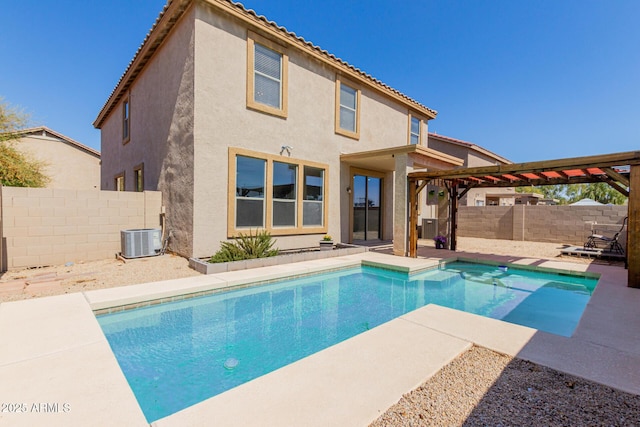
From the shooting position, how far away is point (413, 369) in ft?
10.2

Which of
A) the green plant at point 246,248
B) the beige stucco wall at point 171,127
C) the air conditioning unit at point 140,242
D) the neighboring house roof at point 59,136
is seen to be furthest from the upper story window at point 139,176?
the neighboring house roof at point 59,136

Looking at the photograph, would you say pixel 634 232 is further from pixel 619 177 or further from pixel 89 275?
pixel 89 275

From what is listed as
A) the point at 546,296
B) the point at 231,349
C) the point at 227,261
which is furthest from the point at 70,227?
the point at 546,296

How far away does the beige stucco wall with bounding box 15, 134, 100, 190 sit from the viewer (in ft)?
67.2

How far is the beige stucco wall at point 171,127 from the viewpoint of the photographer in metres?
8.64

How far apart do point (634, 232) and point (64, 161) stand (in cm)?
3107

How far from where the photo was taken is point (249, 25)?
9109 mm

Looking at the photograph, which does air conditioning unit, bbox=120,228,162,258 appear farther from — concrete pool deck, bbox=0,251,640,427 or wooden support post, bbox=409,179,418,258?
wooden support post, bbox=409,179,418,258

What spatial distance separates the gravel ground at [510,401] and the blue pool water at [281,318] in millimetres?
1966

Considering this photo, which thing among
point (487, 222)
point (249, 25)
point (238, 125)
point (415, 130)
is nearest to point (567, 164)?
point (238, 125)

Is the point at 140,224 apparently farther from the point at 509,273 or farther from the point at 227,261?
the point at 509,273

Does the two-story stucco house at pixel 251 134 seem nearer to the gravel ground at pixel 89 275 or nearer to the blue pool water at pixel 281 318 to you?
the gravel ground at pixel 89 275

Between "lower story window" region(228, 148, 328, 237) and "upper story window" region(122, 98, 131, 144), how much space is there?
8.39 meters

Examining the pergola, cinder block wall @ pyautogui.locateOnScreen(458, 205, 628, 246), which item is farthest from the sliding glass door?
cinder block wall @ pyautogui.locateOnScreen(458, 205, 628, 246)
